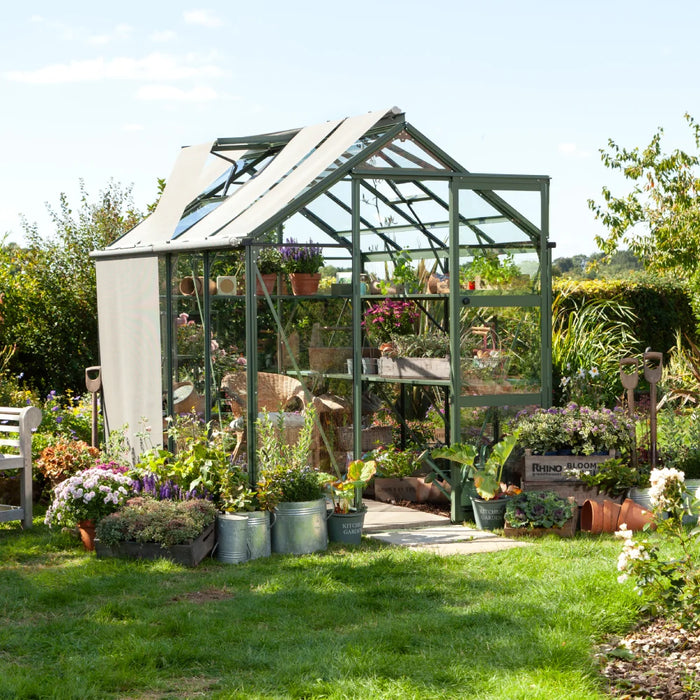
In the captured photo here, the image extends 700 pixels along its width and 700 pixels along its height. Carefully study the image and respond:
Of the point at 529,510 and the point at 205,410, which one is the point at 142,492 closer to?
the point at 205,410

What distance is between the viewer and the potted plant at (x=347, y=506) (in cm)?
720

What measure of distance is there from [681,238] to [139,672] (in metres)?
10.2

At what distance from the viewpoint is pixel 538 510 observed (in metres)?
7.32

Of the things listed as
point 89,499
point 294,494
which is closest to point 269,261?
point 294,494

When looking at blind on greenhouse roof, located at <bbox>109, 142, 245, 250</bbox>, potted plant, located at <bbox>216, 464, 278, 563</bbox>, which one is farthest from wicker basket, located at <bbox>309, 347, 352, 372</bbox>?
blind on greenhouse roof, located at <bbox>109, 142, 245, 250</bbox>

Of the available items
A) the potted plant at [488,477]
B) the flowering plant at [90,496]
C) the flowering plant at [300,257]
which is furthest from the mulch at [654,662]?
the flowering plant at [300,257]

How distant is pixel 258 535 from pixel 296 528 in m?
0.27

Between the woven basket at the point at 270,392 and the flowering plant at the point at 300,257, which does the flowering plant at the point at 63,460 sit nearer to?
the woven basket at the point at 270,392

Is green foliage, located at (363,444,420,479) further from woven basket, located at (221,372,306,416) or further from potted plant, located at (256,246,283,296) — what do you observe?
potted plant, located at (256,246,283,296)

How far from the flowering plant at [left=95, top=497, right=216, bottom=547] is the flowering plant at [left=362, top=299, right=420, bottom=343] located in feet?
7.43

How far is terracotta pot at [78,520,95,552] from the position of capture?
7012 millimetres

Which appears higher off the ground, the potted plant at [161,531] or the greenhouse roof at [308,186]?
the greenhouse roof at [308,186]

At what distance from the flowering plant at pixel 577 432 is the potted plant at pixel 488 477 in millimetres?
230

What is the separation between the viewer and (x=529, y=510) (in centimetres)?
732
